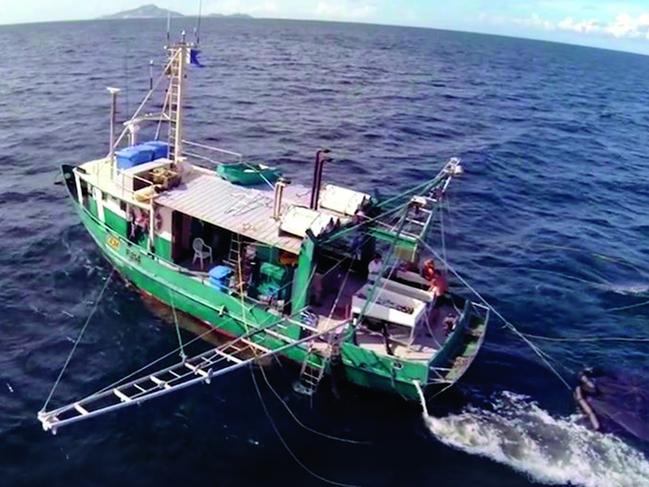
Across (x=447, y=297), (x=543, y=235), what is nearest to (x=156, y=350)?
(x=447, y=297)

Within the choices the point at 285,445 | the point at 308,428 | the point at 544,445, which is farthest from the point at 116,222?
the point at 544,445

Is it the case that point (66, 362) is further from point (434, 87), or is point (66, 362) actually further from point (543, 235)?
point (434, 87)

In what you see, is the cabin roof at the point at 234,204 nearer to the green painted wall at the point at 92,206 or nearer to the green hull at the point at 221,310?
the green hull at the point at 221,310

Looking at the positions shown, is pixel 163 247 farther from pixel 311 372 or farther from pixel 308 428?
pixel 308 428

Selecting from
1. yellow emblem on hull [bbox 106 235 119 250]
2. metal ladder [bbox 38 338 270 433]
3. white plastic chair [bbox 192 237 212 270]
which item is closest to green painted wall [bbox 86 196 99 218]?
yellow emblem on hull [bbox 106 235 119 250]

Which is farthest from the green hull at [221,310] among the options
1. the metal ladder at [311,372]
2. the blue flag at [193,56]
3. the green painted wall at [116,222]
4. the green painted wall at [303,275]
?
the blue flag at [193,56]

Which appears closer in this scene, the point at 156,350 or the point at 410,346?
the point at 410,346

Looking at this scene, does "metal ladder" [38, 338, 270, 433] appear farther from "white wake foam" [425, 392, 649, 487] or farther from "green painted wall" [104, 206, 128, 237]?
"white wake foam" [425, 392, 649, 487]
